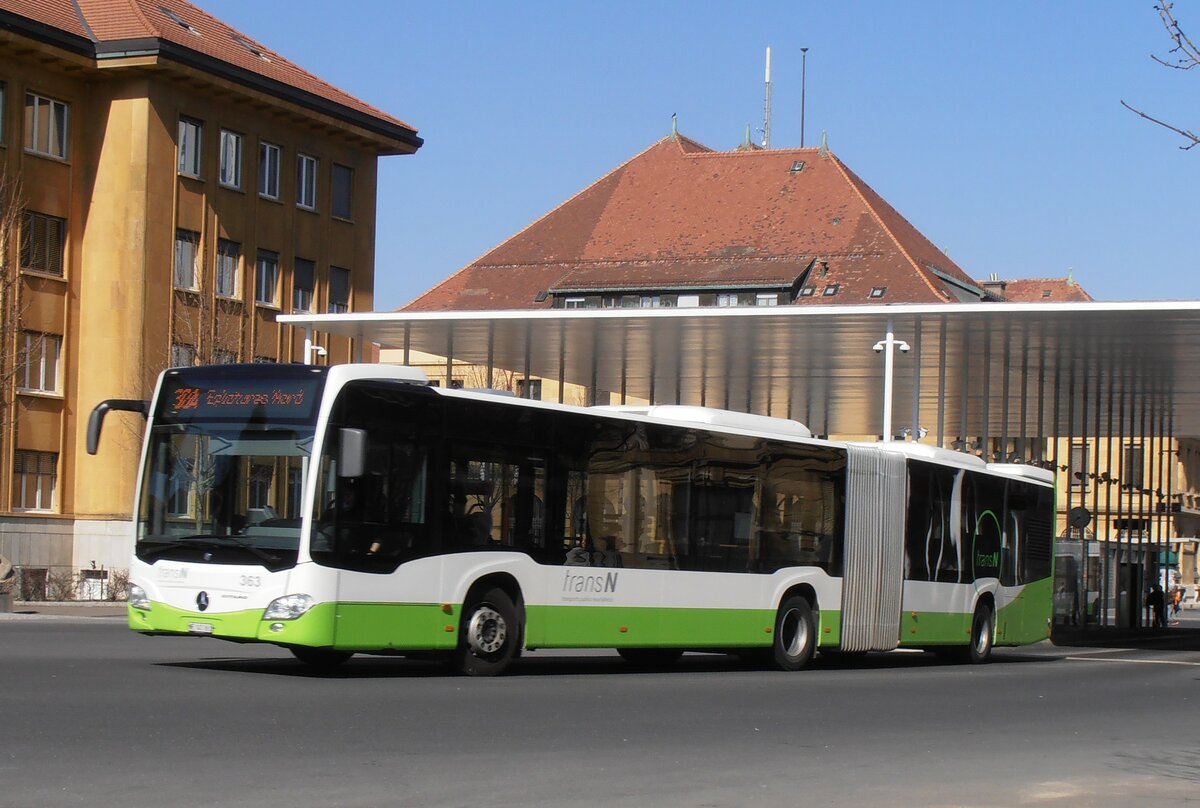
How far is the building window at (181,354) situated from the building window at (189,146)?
4617mm

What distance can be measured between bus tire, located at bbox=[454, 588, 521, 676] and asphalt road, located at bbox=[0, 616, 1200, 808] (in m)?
0.29

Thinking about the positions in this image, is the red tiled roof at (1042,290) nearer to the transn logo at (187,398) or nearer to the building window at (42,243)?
the building window at (42,243)

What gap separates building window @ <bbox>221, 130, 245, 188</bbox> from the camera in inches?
1927

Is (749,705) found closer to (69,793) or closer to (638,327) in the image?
(69,793)

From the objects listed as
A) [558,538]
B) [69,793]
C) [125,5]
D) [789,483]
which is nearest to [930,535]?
[789,483]

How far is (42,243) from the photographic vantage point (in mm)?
44906

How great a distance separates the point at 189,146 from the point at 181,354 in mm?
5596

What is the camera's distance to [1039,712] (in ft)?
52.1

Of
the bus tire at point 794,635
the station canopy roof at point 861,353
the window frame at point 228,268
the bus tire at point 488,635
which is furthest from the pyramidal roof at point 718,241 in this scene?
the bus tire at point 488,635

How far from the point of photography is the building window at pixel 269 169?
50.4 meters

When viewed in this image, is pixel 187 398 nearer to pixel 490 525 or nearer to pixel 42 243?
pixel 490 525

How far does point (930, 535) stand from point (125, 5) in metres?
30.5

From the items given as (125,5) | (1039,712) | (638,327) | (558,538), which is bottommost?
(1039,712)

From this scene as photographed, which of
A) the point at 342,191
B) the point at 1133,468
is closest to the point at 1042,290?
the point at 1133,468
